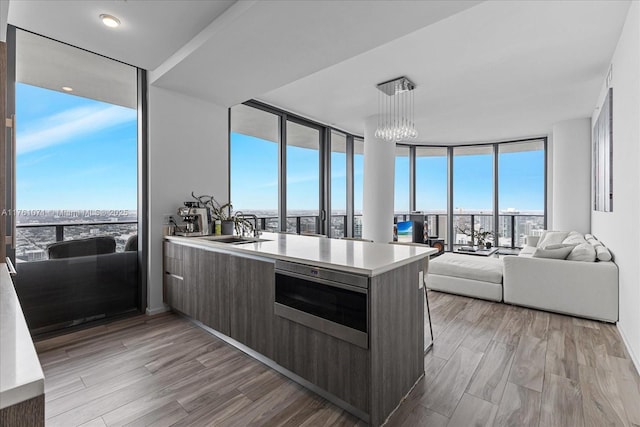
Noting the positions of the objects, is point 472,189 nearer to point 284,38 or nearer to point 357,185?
point 357,185

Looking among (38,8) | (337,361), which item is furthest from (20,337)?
(38,8)

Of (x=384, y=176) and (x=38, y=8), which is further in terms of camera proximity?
(x=384, y=176)

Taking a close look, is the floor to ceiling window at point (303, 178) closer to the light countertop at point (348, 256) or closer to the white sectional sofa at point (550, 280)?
the white sectional sofa at point (550, 280)

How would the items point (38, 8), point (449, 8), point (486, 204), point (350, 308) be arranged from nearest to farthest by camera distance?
point (350, 308), point (449, 8), point (38, 8), point (486, 204)

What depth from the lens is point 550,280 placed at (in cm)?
327

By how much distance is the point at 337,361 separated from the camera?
1683mm

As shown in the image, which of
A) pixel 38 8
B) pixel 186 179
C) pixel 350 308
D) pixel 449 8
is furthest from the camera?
pixel 186 179

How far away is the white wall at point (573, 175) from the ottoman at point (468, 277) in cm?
256

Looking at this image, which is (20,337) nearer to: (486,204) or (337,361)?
(337,361)

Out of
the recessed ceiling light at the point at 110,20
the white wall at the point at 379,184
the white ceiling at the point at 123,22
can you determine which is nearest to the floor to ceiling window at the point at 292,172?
the white wall at the point at 379,184

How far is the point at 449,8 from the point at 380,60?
4.50 feet

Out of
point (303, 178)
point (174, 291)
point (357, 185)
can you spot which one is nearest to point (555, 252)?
point (303, 178)

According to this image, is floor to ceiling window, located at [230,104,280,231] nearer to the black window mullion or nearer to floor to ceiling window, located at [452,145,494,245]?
the black window mullion

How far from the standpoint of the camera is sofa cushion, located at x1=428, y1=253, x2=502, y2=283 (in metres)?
3.68
